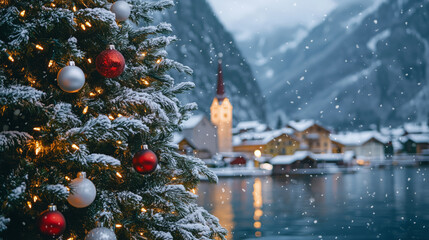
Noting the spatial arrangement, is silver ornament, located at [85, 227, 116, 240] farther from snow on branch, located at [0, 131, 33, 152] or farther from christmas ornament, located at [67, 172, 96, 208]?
snow on branch, located at [0, 131, 33, 152]

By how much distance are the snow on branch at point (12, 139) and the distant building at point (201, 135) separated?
2227 inches

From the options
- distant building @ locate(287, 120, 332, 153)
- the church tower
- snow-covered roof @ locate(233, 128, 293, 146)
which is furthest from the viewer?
the church tower

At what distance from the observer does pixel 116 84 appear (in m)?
3.05

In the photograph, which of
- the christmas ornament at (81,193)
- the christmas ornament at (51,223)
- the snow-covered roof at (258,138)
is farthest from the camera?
the snow-covered roof at (258,138)

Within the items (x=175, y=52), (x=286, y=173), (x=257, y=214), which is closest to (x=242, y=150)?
(x=286, y=173)

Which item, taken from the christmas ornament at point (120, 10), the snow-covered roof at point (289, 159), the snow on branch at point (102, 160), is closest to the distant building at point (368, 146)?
the snow-covered roof at point (289, 159)

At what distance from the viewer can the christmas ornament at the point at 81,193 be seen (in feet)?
8.01

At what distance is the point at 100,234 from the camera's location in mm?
2471

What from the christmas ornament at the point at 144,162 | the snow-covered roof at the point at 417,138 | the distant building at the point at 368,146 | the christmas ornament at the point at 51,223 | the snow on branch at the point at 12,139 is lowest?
the christmas ornament at the point at 51,223

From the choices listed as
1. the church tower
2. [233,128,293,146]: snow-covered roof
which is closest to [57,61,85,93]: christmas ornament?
[233,128,293,146]: snow-covered roof

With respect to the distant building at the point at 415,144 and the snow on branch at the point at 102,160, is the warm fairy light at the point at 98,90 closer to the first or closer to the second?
the snow on branch at the point at 102,160

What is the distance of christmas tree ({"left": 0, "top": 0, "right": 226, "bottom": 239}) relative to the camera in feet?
8.11

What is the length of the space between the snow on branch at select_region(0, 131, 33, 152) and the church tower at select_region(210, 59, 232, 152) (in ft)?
240

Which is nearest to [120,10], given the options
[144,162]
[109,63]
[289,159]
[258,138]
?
[109,63]
